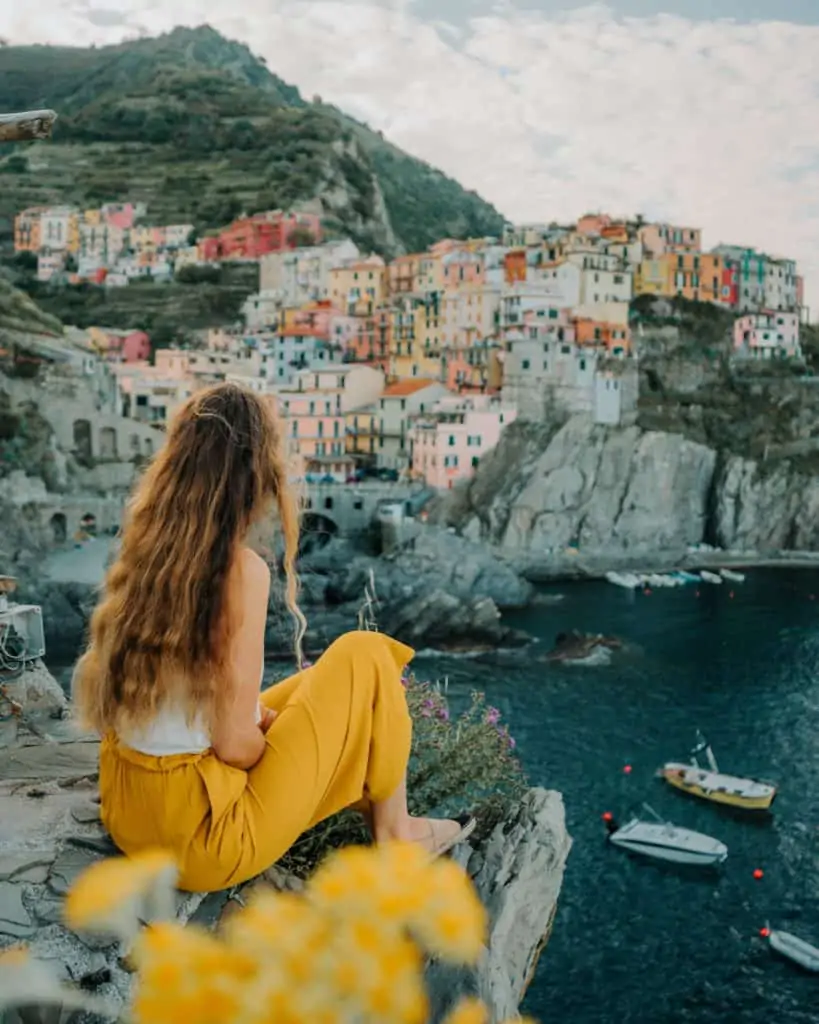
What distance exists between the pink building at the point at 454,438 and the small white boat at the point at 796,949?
973 inches

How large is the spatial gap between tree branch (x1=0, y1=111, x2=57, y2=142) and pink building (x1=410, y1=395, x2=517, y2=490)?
32307 millimetres

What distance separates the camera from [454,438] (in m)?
35.6

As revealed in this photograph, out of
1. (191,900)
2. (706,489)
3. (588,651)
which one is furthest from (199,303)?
(191,900)

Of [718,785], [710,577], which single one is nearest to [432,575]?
[710,577]

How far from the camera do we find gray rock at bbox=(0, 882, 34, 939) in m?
2.36

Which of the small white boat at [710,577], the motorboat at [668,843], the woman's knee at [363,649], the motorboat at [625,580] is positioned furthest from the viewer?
the small white boat at [710,577]

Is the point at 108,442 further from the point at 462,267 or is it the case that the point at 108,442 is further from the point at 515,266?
the point at 515,266

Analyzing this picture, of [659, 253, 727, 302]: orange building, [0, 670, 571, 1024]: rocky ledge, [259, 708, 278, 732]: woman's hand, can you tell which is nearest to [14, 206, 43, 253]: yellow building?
[659, 253, 727, 302]: orange building

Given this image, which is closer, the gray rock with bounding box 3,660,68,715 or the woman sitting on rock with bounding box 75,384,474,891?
the woman sitting on rock with bounding box 75,384,474,891

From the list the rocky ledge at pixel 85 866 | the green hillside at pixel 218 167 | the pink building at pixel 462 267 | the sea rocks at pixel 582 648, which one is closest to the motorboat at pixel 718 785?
the sea rocks at pixel 582 648

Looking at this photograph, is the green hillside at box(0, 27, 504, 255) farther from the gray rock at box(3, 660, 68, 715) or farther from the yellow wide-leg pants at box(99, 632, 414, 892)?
the yellow wide-leg pants at box(99, 632, 414, 892)

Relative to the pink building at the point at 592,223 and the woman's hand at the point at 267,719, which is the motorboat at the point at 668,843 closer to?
the woman's hand at the point at 267,719

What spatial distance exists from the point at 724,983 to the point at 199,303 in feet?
138

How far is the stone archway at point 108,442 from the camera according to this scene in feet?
110
